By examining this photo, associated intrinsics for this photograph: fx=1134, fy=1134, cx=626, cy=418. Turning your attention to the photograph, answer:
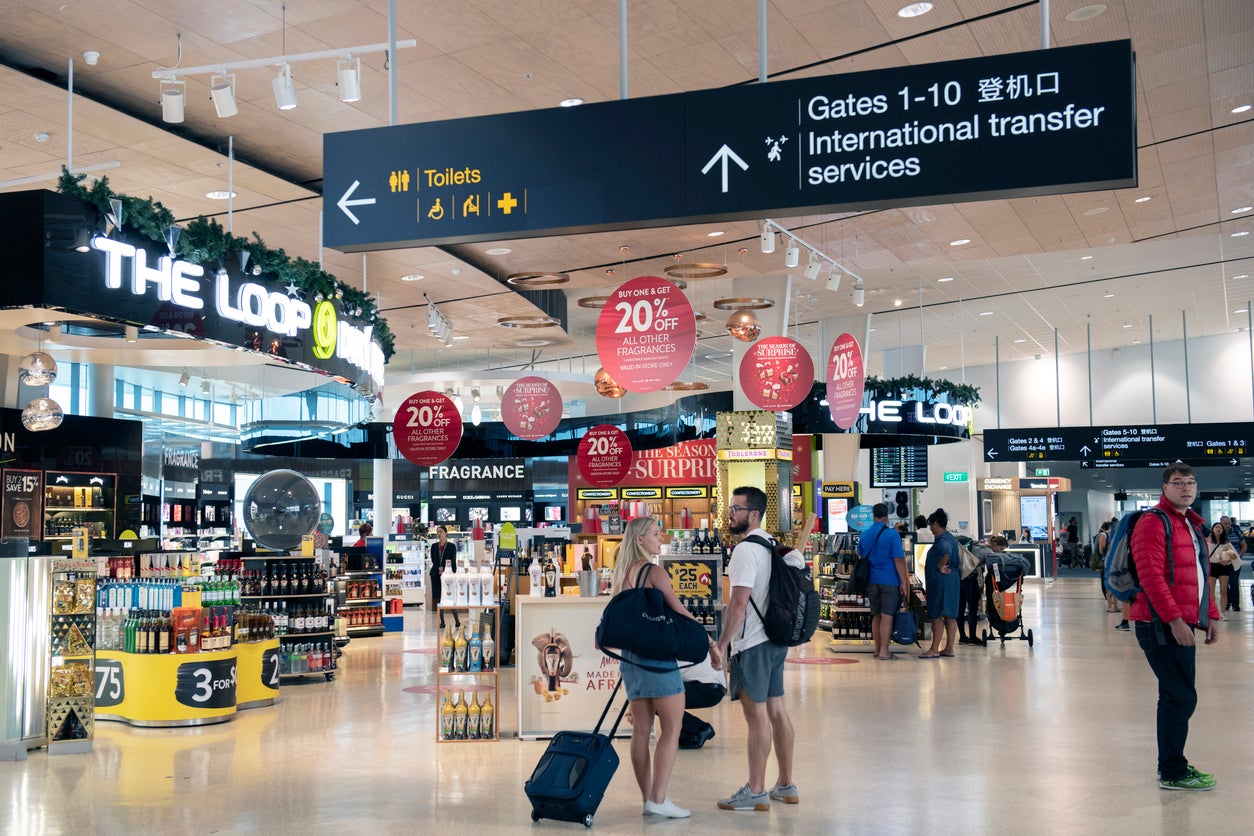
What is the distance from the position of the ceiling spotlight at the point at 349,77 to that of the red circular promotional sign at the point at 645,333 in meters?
2.92

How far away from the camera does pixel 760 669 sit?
5332mm

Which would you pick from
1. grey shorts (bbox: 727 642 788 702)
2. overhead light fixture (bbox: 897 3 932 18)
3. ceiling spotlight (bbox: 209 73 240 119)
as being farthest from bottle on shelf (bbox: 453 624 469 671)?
overhead light fixture (bbox: 897 3 932 18)

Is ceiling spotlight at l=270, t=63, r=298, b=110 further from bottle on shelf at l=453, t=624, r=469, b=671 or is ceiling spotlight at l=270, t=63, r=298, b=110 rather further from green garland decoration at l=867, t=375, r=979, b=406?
green garland decoration at l=867, t=375, r=979, b=406

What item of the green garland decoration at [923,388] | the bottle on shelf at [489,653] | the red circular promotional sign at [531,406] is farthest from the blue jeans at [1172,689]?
the green garland decoration at [923,388]

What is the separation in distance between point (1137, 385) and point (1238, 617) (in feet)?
29.8

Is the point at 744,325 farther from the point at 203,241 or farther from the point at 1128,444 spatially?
the point at 1128,444

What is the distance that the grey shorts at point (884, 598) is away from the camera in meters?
11.9

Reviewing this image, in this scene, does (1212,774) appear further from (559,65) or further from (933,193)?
(559,65)

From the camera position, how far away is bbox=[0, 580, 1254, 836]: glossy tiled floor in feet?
17.1

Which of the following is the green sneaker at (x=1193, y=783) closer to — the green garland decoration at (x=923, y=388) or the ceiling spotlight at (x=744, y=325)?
the ceiling spotlight at (x=744, y=325)

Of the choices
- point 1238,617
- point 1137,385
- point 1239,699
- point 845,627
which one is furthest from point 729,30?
point 1137,385

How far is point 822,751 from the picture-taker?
6738 millimetres

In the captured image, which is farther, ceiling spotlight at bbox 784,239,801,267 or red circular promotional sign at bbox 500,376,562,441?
red circular promotional sign at bbox 500,376,562,441

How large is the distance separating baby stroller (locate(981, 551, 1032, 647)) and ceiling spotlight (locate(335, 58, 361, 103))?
9106 millimetres
